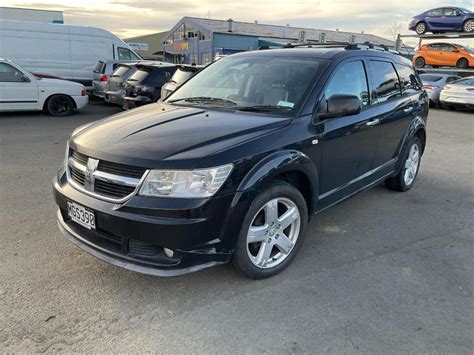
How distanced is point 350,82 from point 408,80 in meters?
1.80

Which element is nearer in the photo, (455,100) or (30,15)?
(455,100)

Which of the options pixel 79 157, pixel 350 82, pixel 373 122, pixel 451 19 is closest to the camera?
pixel 79 157

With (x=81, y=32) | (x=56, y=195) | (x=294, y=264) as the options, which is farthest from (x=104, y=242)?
(x=81, y=32)

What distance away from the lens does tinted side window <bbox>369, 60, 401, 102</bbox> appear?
14.4ft

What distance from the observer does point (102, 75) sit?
44.6 feet

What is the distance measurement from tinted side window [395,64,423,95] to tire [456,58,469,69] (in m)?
19.7

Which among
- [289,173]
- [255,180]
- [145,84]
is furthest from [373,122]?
[145,84]

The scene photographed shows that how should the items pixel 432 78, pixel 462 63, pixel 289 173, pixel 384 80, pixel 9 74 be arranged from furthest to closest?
1. pixel 462 63
2. pixel 432 78
3. pixel 9 74
4. pixel 384 80
5. pixel 289 173

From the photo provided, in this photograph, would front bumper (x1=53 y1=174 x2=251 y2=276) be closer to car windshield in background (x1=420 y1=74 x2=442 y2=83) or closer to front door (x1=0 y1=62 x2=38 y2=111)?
front door (x1=0 y1=62 x2=38 y2=111)

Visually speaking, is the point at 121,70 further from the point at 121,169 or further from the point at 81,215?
the point at 121,169

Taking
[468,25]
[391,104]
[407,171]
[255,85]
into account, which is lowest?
[407,171]

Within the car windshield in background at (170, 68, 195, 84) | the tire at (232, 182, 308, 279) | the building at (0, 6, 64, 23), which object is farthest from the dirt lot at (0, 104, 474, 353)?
the building at (0, 6, 64, 23)

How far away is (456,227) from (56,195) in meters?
4.05

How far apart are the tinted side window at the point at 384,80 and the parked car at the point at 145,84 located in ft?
23.5
